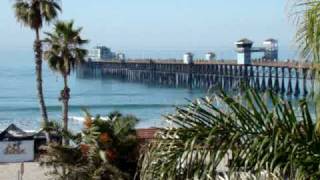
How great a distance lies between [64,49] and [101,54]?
152 m

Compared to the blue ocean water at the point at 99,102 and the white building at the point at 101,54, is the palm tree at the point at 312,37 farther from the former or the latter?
the white building at the point at 101,54

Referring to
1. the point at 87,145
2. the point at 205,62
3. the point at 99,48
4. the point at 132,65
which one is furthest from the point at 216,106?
the point at 99,48

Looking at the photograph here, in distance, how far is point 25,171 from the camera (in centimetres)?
2461

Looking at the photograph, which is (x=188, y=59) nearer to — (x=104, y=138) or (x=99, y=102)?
(x=99, y=102)

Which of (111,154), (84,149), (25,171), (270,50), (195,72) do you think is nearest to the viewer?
(111,154)

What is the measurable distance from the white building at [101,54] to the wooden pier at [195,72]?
16.1 feet

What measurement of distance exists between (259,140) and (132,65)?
147 m

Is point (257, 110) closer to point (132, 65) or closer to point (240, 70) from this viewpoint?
point (240, 70)

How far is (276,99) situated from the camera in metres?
3.15

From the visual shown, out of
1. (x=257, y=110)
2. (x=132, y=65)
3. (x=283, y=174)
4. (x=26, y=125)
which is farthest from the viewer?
(x=132, y=65)

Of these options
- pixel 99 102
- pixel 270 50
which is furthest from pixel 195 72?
pixel 270 50

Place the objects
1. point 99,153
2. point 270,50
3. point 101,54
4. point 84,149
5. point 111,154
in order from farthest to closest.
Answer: point 101,54
point 270,50
point 84,149
point 111,154
point 99,153

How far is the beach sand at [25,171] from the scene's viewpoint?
23.2 metres

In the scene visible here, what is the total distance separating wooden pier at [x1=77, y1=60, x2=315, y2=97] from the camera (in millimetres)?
100750
